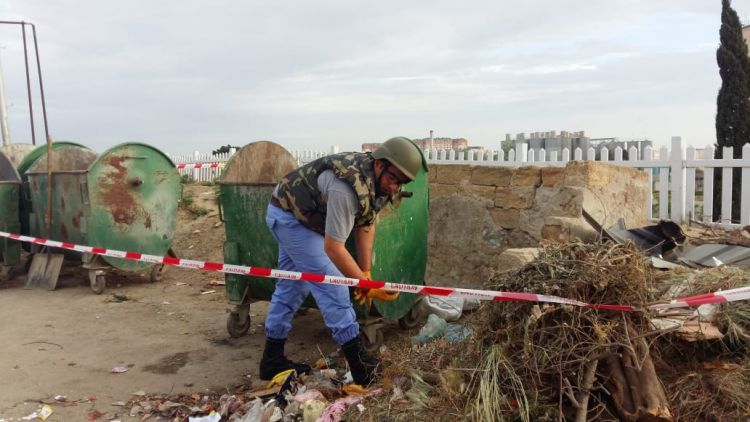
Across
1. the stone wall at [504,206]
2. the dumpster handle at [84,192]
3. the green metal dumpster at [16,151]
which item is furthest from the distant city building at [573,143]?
the green metal dumpster at [16,151]

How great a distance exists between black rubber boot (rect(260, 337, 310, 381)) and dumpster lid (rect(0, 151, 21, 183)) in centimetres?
596

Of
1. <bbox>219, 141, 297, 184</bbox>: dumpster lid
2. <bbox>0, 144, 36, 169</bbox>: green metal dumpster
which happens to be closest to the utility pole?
<bbox>0, 144, 36, 169</bbox>: green metal dumpster

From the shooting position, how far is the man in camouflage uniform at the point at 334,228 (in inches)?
128

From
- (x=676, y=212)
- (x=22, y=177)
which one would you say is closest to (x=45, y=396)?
(x=22, y=177)

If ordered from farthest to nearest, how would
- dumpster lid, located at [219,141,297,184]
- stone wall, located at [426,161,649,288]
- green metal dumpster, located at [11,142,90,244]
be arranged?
green metal dumpster, located at [11,142,90,244], stone wall, located at [426,161,649,288], dumpster lid, located at [219,141,297,184]

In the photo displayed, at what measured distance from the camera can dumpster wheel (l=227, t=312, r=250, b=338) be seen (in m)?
5.05

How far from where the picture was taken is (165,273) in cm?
823

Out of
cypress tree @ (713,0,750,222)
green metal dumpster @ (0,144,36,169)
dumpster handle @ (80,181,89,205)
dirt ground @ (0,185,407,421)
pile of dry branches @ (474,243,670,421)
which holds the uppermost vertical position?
cypress tree @ (713,0,750,222)

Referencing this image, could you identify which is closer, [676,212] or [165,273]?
[676,212]

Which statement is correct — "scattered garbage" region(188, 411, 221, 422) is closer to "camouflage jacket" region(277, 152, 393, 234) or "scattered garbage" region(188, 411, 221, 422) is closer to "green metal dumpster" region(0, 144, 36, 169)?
"camouflage jacket" region(277, 152, 393, 234)

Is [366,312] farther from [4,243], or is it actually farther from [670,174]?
[4,243]

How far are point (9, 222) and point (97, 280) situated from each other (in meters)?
1.81

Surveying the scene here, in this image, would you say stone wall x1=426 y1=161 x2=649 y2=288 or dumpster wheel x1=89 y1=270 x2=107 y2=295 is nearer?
stone wall x1=426 y1=161 x2=649 y2=288

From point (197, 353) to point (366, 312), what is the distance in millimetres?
1552
